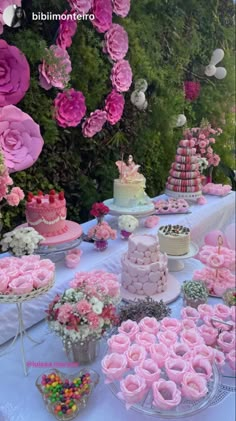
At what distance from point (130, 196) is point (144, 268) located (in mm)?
551

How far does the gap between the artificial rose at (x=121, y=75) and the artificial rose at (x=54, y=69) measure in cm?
38

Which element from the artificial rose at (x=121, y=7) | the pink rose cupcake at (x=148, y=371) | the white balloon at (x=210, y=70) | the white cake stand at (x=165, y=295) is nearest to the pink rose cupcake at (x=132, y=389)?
the pink rose cupcake at (x=148, y=371)

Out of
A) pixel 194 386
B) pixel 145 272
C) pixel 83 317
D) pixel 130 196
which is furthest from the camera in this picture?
pixel 130 196

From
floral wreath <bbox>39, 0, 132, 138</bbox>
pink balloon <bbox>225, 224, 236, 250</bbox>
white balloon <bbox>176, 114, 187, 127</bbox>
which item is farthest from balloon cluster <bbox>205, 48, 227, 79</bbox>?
pink balloon <bbox>225, 224, 236, 250</bbox>

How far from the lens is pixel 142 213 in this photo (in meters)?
1.69

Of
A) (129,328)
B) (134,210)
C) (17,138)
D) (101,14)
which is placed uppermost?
(101,14)

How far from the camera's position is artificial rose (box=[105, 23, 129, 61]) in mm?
1826

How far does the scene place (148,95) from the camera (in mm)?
2338

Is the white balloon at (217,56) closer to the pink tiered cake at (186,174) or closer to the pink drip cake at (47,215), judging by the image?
the pink tiered cake at (186,174)

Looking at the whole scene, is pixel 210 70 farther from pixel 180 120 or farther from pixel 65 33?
pixel 65 33

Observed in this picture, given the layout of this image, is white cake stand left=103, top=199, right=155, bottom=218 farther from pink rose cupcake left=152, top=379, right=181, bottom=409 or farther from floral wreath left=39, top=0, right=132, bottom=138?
pink rose cupcake left=152, top=379, right=181, bottom=409

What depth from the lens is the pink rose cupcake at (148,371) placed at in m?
0.78

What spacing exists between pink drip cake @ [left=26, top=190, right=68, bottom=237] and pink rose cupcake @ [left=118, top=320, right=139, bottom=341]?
0.50 meters

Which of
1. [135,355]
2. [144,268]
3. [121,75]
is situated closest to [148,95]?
[121,75]
